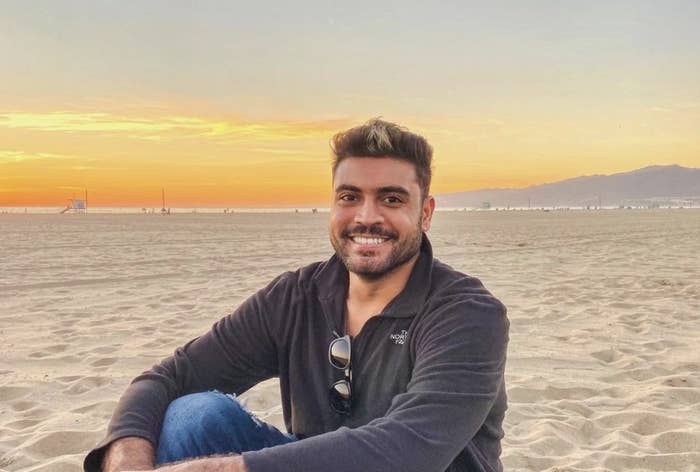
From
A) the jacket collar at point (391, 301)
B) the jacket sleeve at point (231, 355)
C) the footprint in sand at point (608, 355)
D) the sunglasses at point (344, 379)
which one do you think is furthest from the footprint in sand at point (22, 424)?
the footprint in sand at point (608, 355)

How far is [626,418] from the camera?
13.7 feet

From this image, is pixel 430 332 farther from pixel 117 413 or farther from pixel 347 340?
pixel 117 413

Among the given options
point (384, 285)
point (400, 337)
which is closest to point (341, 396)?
point (400, 337)

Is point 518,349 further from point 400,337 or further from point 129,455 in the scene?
point 129,455

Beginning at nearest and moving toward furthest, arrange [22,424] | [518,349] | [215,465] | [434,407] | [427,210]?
[215,465] → [434,407] → [427,210] → [22,424] → [518,349]

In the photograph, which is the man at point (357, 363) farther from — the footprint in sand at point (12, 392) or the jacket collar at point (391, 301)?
the footprint in sand at point (12, 392)

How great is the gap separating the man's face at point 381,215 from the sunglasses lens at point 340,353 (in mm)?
290

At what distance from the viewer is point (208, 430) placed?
2.18 m

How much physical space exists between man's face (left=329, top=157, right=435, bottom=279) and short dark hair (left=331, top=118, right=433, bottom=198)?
0.03m

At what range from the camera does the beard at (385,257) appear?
2.46m

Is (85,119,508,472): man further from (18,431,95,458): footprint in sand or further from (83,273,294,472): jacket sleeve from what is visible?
(18,431,95,458): footprint in sand

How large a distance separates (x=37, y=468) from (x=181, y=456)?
5.64ft

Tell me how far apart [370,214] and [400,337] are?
1.64 ft

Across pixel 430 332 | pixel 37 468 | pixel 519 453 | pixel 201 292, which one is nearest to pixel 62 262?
pixel 201 292
